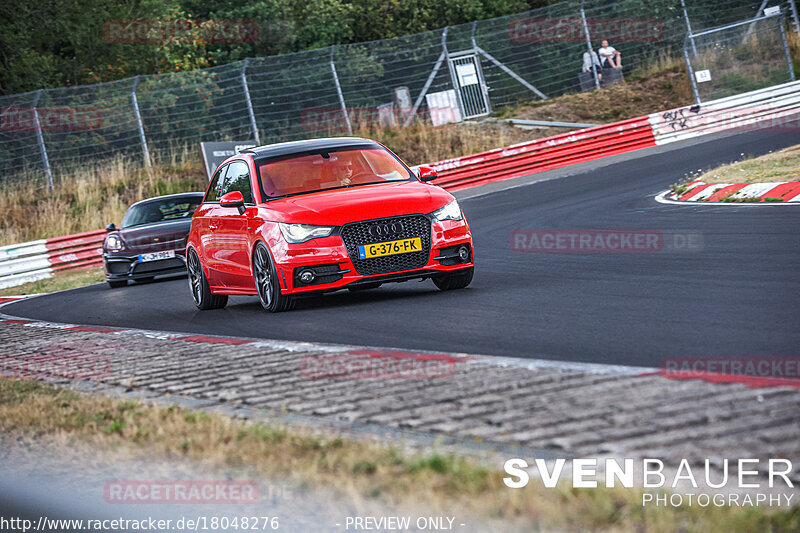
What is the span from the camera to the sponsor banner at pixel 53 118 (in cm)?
2836

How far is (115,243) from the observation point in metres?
17.6

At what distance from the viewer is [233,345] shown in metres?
7.93

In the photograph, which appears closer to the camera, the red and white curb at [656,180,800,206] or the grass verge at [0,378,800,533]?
the grass verge at [0,378,800,533]

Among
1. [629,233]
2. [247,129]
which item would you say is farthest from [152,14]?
[629,233]

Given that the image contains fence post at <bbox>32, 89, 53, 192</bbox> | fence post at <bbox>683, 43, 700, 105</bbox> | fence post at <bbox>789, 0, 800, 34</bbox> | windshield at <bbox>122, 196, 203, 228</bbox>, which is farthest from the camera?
fence post at <bbox>789, 0, 800, 34</bbox>

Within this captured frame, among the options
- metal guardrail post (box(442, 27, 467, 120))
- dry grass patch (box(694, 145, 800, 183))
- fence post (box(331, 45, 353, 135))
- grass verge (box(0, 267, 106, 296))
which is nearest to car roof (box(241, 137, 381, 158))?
dry grass patch (box(694, 145, 800, 183))

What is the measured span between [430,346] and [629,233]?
20.3ft

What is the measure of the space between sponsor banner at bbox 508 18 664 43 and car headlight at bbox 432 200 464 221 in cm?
2192

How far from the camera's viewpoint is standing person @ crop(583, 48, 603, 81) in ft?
107

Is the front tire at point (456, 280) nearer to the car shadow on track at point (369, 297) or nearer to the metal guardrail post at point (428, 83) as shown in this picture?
the car shadow on track at point (369, 297)

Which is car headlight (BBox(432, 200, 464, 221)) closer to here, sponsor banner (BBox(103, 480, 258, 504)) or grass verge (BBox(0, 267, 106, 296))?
sponsor banner (BBox(103, 480, 258, 504))

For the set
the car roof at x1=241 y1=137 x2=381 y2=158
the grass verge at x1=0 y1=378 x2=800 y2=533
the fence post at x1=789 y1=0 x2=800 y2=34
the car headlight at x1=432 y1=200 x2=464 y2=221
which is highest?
the fence post at x1=789 y1=0 x2=800 y2=34

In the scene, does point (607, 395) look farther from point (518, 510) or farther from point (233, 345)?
point (233, 345)

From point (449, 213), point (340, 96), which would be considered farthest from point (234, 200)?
point (340, 96)
